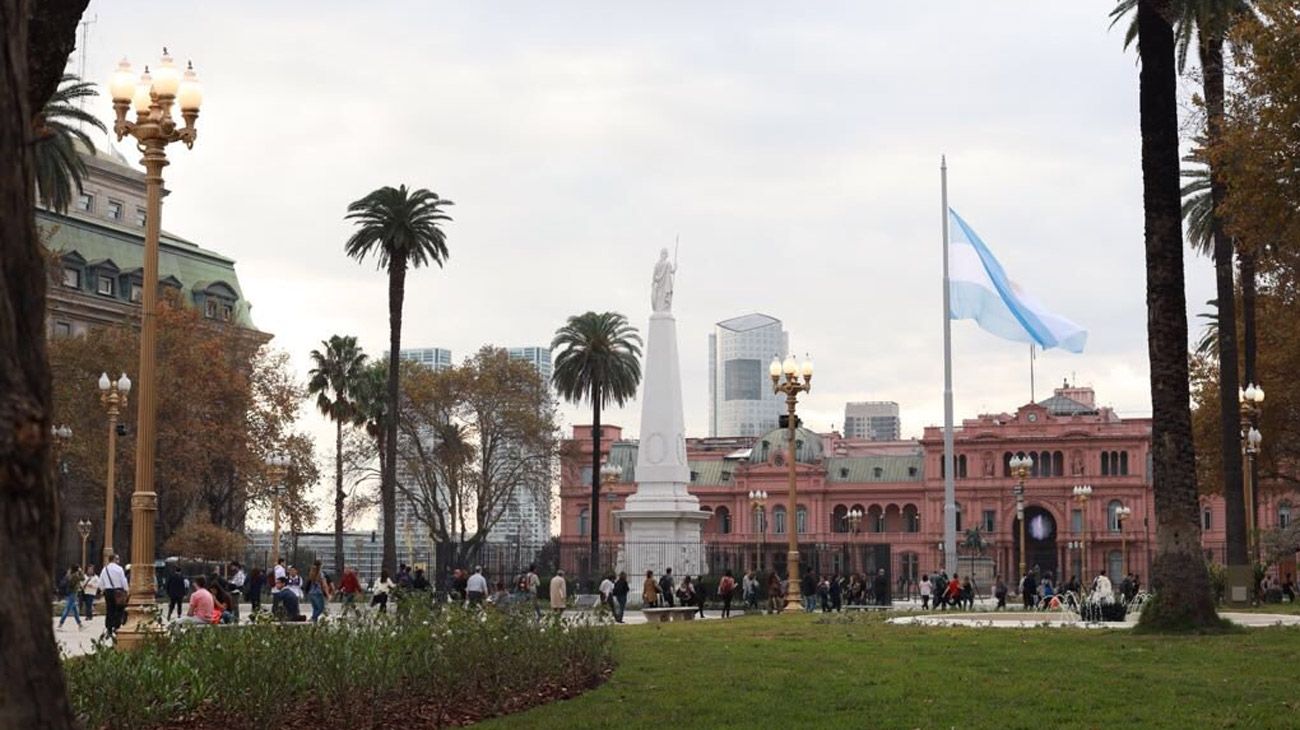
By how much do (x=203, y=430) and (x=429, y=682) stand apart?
50.1 meters

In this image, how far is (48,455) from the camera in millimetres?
5531

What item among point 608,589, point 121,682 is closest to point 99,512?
point 608,589

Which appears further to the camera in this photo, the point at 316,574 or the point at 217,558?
the point at 217,558

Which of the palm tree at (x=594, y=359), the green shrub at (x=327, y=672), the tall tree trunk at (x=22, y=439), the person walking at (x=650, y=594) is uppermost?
the palm tree at (x=594, y=359)

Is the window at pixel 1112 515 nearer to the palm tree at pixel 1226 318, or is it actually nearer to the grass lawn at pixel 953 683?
Answer: the palm tree at pixel 1226 318

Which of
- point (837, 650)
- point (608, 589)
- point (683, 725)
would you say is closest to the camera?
point (683, 725)

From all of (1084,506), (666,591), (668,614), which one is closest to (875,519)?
(1084,506)

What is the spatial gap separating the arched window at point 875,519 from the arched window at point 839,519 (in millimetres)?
1732

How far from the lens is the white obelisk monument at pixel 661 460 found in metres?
50.4

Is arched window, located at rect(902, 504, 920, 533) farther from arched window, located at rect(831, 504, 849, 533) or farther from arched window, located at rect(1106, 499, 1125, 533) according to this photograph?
arched window, located at rect(1106, 499, 1125, 533)

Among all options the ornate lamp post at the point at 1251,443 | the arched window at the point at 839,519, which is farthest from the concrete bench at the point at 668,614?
the arched window at the point at 839,519

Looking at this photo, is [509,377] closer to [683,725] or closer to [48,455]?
[683,725]

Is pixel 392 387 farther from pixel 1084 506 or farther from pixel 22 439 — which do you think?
pixel 22 439

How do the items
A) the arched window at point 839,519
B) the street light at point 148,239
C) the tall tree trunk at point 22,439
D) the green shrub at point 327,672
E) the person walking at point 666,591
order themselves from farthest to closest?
the arched window at point 839,519
the person walking at point 666,591
the street light at point 148,239
the green shrub at point 327,672
the tall tree trunk at point 22,439
